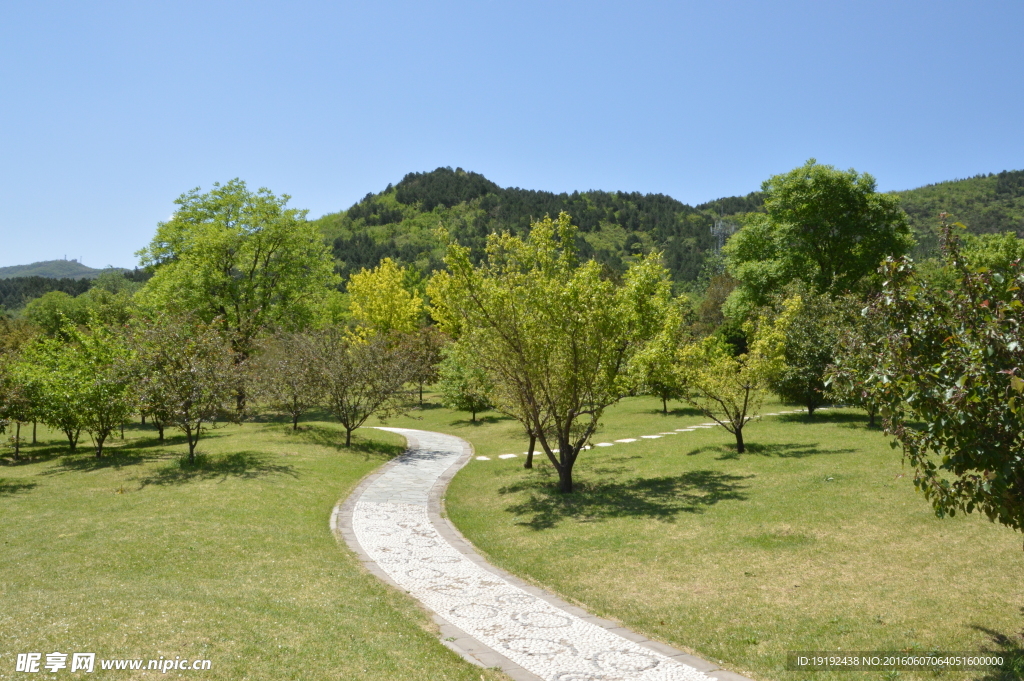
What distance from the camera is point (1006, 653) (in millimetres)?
6051

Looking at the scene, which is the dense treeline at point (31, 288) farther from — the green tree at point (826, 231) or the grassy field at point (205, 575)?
the green tree at point (826, 231)

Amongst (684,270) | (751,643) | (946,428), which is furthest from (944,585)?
(684,270)

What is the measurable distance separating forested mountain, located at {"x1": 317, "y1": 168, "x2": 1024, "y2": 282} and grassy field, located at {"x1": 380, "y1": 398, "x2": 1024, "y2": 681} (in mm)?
89470

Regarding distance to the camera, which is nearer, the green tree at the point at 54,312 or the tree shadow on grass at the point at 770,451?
the tree shadow on grass at the point at 770,451

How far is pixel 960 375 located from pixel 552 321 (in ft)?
31.4

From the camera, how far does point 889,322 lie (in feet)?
20.9

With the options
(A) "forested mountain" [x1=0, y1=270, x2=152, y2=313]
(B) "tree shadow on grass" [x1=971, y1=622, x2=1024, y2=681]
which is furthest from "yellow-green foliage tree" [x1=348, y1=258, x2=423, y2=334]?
(A) "forested mountain" [x1=0, y1=270, x2=152, y2=313]

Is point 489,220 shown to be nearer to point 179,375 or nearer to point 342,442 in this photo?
point 342,442

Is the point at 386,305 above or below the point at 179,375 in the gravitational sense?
above

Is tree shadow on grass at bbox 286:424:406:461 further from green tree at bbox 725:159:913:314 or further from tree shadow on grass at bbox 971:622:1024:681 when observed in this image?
green tree at bbox 725:159:913:314

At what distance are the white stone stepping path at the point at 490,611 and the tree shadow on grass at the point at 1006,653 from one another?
7.54 ft

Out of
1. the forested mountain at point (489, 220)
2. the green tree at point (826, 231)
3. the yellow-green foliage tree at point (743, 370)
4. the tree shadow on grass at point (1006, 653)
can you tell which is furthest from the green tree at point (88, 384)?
the forested mountain at point (489, 220)

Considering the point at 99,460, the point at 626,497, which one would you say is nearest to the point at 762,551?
the point at 626,497

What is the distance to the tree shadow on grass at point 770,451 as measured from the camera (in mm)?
17938
